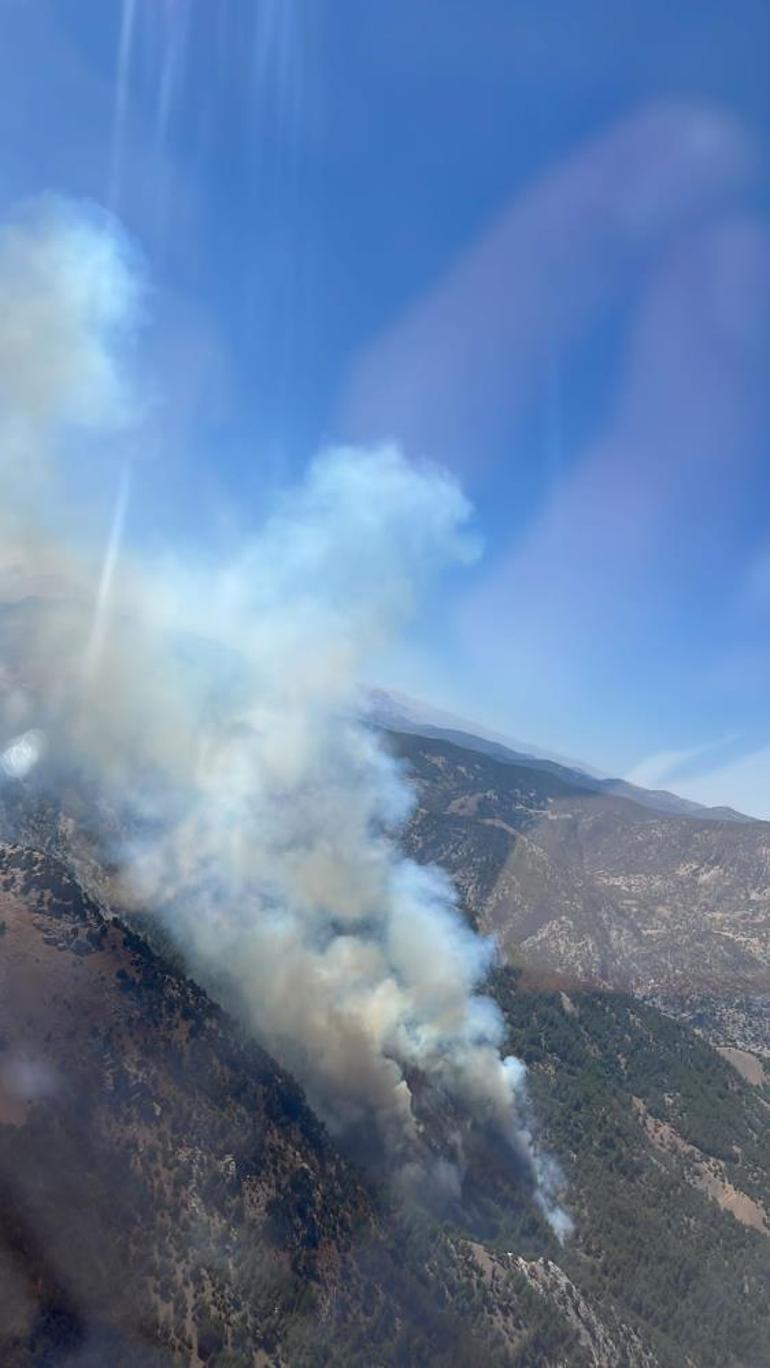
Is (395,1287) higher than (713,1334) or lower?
higher

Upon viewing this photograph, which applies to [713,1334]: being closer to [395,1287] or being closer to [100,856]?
Answer: [395,1287]

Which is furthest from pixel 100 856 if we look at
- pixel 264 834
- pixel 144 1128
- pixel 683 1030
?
pixel 683 1030

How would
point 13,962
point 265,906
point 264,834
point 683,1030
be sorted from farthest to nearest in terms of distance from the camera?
1. point 683,1030
2. point 264,834
3. point 265,906
4. point 13,962

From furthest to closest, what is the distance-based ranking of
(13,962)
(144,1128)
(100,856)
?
(100,856), (13,962), (144,1128)

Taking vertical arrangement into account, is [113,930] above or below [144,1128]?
above

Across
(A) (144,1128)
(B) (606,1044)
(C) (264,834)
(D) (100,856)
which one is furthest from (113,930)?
(B) (606,1044)

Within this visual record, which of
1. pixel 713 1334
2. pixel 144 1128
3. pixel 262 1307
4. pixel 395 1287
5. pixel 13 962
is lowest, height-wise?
pixel 713 1334

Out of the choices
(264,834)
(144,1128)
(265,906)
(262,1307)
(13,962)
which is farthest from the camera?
(264,834)

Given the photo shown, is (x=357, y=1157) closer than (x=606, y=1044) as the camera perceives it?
Yes

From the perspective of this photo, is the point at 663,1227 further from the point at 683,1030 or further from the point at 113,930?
the point at 113,930
